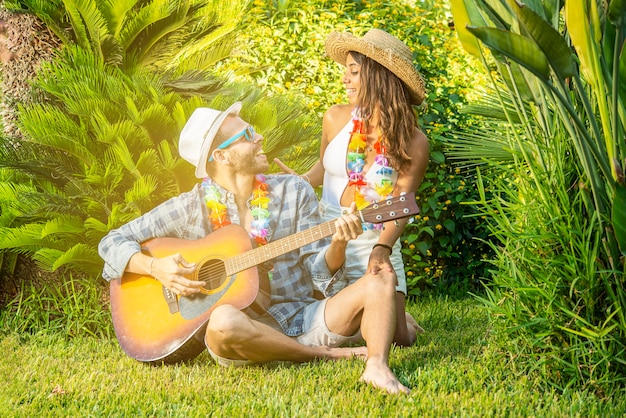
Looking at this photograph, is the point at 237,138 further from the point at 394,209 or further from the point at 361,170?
the point at 394,209

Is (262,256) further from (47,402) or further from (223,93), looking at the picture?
(223,93)

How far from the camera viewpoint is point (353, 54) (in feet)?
14.5

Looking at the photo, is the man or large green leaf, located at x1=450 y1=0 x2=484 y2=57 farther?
the man

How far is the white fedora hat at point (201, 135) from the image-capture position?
3.99 metres

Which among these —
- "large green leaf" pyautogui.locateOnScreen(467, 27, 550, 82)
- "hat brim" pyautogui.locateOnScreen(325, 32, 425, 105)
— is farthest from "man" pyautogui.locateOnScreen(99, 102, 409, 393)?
"large green leaf" pyautogui.locateOnScreen(467, 27, 550, 82)

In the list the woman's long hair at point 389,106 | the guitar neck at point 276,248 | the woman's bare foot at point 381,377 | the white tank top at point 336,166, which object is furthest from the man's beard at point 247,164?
the woman's bare foot at point 381,377

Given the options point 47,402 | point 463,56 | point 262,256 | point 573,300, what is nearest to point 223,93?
point 262,256

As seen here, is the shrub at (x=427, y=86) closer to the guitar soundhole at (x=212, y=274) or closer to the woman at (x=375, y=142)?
the woman at (x=375, y=142)

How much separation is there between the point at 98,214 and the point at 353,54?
172 centimetres

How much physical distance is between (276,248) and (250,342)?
44cm

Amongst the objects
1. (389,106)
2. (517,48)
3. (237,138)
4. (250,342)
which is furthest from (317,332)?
(517,48)

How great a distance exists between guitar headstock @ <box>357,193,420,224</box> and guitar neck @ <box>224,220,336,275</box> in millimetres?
185

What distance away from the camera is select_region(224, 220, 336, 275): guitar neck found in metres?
3.49

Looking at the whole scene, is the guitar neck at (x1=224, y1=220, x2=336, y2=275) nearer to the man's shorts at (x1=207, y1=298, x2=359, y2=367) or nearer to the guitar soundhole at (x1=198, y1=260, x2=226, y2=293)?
the guitar soundhole at (x1=198, y1=260, x2=226, y2=293)
